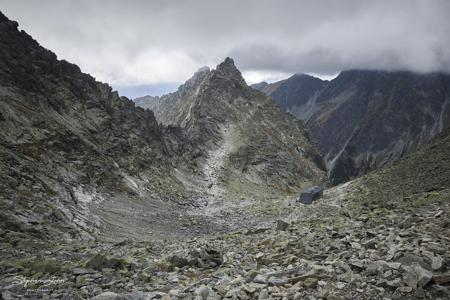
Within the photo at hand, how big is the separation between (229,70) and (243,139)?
36.9 metres

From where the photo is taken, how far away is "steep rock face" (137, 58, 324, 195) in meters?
94.6

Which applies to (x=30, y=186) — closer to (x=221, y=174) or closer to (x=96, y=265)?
(x=96, y=265)

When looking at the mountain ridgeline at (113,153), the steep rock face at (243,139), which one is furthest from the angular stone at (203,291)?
the steep rock face at (243,139)

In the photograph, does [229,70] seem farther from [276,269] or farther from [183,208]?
[276,269]

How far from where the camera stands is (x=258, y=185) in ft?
305

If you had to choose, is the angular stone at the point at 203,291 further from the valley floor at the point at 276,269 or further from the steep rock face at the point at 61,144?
the steep rock face at the point at 61,144

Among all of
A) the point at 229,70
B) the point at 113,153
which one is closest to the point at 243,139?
the point at 229,70

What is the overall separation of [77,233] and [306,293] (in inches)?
847

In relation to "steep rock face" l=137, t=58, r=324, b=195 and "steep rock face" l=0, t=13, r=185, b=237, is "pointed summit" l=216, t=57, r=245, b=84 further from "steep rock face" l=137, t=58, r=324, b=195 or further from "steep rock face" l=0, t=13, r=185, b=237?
"steep rock face" l=0, t=13, r=185, b=237

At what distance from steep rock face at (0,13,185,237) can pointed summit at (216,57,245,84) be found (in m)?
48.6

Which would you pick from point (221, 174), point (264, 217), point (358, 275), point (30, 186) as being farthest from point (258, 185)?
point (358, 275)

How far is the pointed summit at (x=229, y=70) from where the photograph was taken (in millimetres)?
129625

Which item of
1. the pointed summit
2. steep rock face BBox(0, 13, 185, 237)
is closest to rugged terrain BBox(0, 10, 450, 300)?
steep rock face BBox(0, 13, 185, 237)

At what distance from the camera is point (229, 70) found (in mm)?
133500
